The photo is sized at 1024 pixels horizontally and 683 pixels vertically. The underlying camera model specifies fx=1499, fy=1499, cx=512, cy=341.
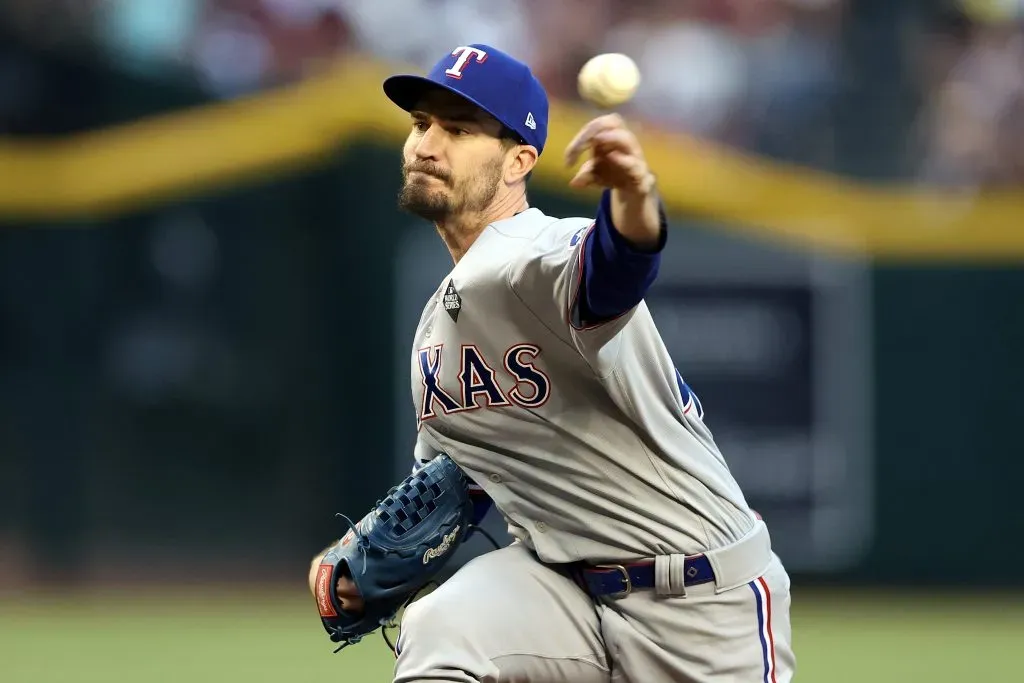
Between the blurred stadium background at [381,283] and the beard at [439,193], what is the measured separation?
399cm

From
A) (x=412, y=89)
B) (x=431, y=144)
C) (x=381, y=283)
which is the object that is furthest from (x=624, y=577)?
(x=381, y=283)

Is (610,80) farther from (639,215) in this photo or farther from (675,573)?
(675,573)

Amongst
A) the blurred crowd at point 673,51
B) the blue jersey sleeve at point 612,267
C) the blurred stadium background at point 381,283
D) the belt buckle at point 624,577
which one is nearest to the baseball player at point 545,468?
the belt buckle at point 624,577

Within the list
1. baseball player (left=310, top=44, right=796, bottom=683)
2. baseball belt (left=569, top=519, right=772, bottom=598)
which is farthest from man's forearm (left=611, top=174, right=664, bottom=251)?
baseball belt (left=569, top=519, right=772, bottom=598)

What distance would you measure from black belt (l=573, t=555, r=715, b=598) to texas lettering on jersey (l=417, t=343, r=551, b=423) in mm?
415

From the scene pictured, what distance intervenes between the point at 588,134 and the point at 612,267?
0.26 meters

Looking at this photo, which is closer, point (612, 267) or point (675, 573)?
point (612, 267)

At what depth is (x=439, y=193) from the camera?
11.2 ft

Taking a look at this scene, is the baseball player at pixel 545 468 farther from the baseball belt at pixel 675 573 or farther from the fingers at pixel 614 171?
the fingers at pixel 614 171

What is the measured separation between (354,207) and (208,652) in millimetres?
2510

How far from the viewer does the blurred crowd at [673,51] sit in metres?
7.81

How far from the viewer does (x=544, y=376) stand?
3234 mm

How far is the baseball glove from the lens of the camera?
335 centimetres

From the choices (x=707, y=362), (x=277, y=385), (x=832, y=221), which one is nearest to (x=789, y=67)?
(x=832, y=221)
